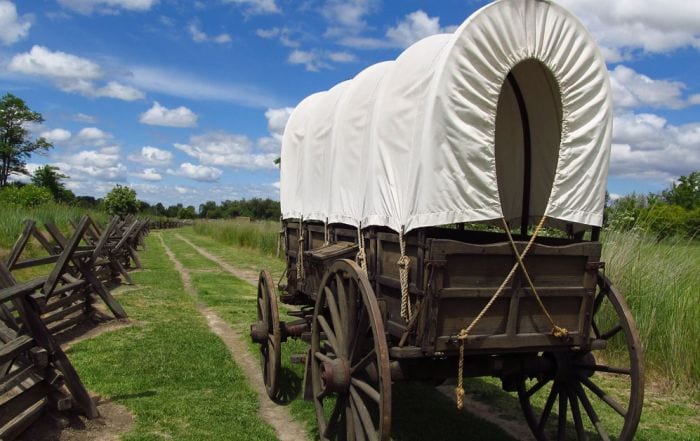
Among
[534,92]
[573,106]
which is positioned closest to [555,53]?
[573,106]

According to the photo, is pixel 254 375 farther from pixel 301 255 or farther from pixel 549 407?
pixel 549 407

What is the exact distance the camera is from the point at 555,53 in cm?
436

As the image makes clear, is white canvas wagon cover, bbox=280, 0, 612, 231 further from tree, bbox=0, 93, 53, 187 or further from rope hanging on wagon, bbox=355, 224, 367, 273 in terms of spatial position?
tree, bbox=0, 93, 53, 187

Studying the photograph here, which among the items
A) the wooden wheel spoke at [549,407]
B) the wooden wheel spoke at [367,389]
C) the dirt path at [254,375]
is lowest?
the dirt path at [254,375]

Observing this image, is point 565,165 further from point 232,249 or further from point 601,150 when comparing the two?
point 232,249

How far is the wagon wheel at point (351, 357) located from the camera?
3.96m

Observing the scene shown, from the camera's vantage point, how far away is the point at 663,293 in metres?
7.85

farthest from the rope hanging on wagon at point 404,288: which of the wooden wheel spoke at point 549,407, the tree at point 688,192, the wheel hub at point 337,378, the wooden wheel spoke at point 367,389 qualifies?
the tree at point 688,192

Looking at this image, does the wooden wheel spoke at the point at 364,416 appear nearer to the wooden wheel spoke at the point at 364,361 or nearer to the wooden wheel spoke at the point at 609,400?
the wooden wheel spoke at the point at 364,361

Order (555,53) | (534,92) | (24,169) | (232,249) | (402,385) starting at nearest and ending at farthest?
(555,53) → (534,92) → (402,385) → (232,249) → (24,169)

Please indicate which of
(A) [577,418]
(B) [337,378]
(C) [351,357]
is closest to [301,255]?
(C) [351,357]

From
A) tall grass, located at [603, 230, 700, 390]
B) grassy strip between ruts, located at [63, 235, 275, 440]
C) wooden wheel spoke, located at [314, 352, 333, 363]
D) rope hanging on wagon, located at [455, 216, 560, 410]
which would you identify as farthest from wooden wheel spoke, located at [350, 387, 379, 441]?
tall grass, located at [603, 230, 700, 390]

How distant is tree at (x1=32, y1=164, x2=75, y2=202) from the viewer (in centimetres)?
6019

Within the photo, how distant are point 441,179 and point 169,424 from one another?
363cm
